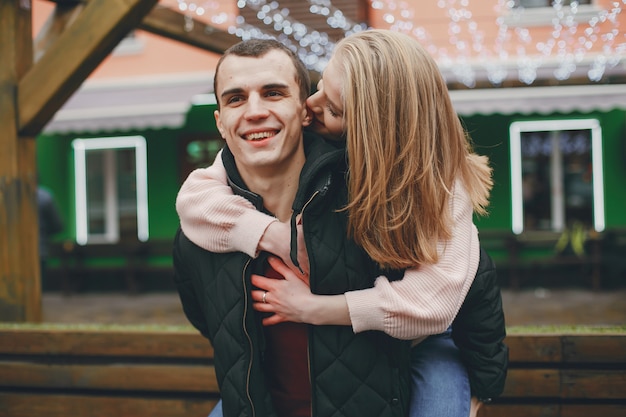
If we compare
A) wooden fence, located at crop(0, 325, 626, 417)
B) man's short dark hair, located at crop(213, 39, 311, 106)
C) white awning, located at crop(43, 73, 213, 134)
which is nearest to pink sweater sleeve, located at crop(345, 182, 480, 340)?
man's short dark hair, located at crop(213, 39, 311, 106)

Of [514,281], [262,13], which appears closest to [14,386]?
[262,13]

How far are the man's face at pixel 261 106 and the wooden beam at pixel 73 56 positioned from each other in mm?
2066

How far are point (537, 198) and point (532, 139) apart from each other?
924 millimetres

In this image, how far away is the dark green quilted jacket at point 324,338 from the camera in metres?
1.66

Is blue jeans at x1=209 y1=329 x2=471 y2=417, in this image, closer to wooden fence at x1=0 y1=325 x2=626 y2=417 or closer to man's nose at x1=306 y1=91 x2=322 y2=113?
man's nose at x1=306 y1=91 x2=322 y2=113

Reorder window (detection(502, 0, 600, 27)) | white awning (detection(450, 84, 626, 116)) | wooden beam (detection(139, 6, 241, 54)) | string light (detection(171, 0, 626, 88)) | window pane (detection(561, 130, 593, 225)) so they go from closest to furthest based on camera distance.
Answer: wooden beam (detection(139, 6, 241, 54)) → white awning (detection(450, 84, 626, 116)) → string light (detection(171, 0, 626, 88)) → window (detection(502, 0, 600, 27)) → window pane (detection(561, 130, 593, 225))

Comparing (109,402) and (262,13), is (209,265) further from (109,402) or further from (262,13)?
(262,13)

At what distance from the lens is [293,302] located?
65.9 inches

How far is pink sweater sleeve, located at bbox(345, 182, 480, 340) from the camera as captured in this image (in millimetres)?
1601

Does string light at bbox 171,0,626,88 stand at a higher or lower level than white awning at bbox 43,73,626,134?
higher

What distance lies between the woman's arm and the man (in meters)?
0.05

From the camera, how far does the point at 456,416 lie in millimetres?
1783

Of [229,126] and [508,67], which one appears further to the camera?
[508,67]

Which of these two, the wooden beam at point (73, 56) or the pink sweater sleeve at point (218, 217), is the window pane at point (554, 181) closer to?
the wooden beam at point (73, 56)
